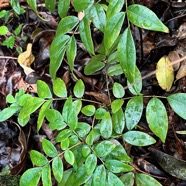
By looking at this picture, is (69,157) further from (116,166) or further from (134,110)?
(134,110)

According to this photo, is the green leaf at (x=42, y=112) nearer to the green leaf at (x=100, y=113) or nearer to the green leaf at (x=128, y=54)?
the green leaf at (x=100, y=113)

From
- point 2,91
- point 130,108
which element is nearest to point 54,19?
point 2,91

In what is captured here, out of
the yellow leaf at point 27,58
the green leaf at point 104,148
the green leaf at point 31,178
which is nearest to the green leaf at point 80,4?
the green leaf at point 104,148

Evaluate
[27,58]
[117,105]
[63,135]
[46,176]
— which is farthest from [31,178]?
[27,58]

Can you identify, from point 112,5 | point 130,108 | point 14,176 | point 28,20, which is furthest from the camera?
point 28,20

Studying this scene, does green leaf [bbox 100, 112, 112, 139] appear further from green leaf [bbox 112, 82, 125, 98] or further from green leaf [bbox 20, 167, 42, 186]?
green leaf [bbox 20, 167, 42, 186]

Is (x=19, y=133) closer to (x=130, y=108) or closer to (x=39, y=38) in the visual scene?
(x=39, y=38)
